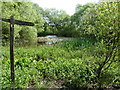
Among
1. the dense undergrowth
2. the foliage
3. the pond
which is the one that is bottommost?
the dense undergrowth

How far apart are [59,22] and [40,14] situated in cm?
67

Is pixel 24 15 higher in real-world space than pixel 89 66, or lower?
higher

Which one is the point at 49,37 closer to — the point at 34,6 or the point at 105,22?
the point at 34,6

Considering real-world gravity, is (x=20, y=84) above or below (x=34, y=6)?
below

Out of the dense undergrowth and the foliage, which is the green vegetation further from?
the foliage

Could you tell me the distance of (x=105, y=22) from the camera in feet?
3.81

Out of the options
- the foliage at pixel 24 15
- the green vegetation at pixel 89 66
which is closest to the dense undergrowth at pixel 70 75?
the green vegetation at pixel 89 66

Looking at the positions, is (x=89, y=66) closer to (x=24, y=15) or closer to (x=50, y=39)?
(x=50, y=39)

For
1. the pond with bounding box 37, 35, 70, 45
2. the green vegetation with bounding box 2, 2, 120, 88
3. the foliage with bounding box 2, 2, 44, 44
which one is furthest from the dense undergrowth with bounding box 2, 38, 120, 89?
the pond with bounding box 37, 35, 70, 45

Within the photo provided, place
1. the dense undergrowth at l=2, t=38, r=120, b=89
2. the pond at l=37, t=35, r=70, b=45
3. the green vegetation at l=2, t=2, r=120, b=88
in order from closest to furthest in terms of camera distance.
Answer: the green vegetation at l=2, t=2, r=120, b=88 → the dense undergrowth at l=2, t=38, r=120, b=89 → the pond at l=37, t=35, r=70, b=45

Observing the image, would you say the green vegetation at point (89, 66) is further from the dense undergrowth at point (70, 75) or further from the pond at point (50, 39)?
the pond at point (50, 39)

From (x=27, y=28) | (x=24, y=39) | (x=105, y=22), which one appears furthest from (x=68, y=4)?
(x=24, y=39)

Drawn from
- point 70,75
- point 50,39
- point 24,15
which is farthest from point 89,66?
point 24,15

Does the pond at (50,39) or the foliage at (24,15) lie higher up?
the foliage at (24,15)
